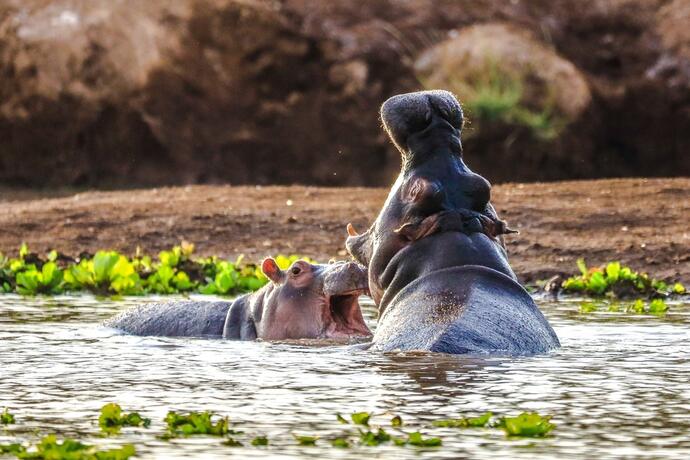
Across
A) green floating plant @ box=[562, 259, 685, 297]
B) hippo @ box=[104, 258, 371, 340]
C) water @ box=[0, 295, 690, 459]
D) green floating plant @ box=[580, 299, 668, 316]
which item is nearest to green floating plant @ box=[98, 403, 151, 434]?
water @ box=[0, 295, 690, 459]

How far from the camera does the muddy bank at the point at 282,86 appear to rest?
18906mm

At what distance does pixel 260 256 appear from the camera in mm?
13023

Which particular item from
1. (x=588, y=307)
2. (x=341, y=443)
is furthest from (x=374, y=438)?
(x=588, y=307)

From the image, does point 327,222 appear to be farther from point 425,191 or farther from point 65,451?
point 65,451

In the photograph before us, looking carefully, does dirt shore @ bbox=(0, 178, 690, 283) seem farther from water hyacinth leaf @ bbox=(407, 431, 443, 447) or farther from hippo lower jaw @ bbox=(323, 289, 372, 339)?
water hyacinth leaf @ bbox=(407, 431, 443, 447)

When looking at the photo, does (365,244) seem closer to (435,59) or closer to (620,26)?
(435,59)

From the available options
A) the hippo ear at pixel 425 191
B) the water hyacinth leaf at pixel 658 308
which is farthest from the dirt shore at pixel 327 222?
the hippo ear at pixel 425 191

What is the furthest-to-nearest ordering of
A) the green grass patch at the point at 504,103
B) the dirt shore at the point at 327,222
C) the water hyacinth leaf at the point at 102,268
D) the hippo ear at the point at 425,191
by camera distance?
1. the green grass patch at the point at 504,103
2. the dirt shore at the point at 327,222
3. the water hyacinth leaf at the point at 102,268
4. the hippo ear at the point at 425,191

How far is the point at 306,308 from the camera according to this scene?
7.68 metres

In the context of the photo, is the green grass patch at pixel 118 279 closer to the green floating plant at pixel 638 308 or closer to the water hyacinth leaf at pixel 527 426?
the green floating plant at pixel 638 308

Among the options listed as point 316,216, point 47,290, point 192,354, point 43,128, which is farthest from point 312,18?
point 192,354

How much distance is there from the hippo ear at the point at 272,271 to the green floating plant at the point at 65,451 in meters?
3.25

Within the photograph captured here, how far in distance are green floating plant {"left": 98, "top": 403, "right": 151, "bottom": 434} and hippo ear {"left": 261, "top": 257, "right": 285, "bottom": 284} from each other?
9.16ft

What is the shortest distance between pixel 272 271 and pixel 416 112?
1606mm
